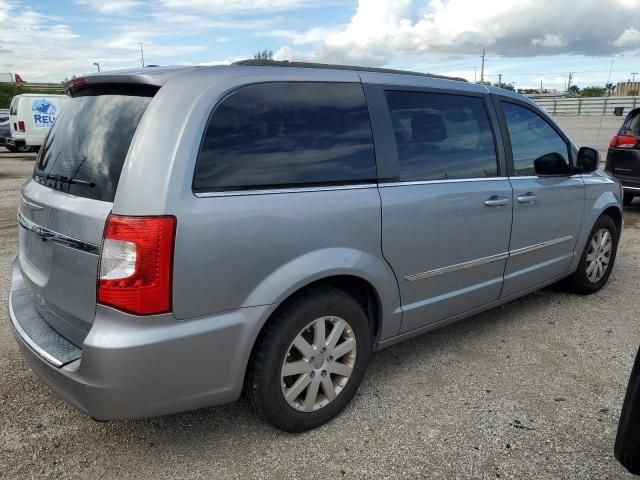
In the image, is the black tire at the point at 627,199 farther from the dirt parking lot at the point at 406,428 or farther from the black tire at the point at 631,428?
the black tire at the point at 631,428

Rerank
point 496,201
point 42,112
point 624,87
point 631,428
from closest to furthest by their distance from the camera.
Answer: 1. point 631,428
2. point 496,201
3. point 42,112
4. point 624,87

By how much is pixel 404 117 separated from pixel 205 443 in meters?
1.97

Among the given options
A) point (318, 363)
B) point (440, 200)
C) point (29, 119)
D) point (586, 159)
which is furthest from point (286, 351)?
point (29, 119)

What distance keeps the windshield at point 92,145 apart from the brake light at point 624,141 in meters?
7.36

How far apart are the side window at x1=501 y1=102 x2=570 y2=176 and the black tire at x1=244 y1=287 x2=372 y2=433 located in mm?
1751

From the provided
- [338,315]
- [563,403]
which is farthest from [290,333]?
[563,403]

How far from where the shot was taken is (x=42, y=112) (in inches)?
739

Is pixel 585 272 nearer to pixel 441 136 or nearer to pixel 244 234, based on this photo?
pixel 441 136

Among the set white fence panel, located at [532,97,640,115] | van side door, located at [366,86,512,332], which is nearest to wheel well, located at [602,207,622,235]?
van side door, located at [366,86,512,332]

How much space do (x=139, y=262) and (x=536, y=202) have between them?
2.78 metres

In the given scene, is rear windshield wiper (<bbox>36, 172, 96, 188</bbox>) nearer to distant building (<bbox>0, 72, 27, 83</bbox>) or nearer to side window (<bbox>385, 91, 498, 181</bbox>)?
side window (<bbox>385, 91, 498, 181</bbox>)

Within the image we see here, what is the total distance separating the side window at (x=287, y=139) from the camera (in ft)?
7.26

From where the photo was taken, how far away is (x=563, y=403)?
2945 mm

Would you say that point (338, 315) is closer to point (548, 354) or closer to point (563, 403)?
point (563, 403)
